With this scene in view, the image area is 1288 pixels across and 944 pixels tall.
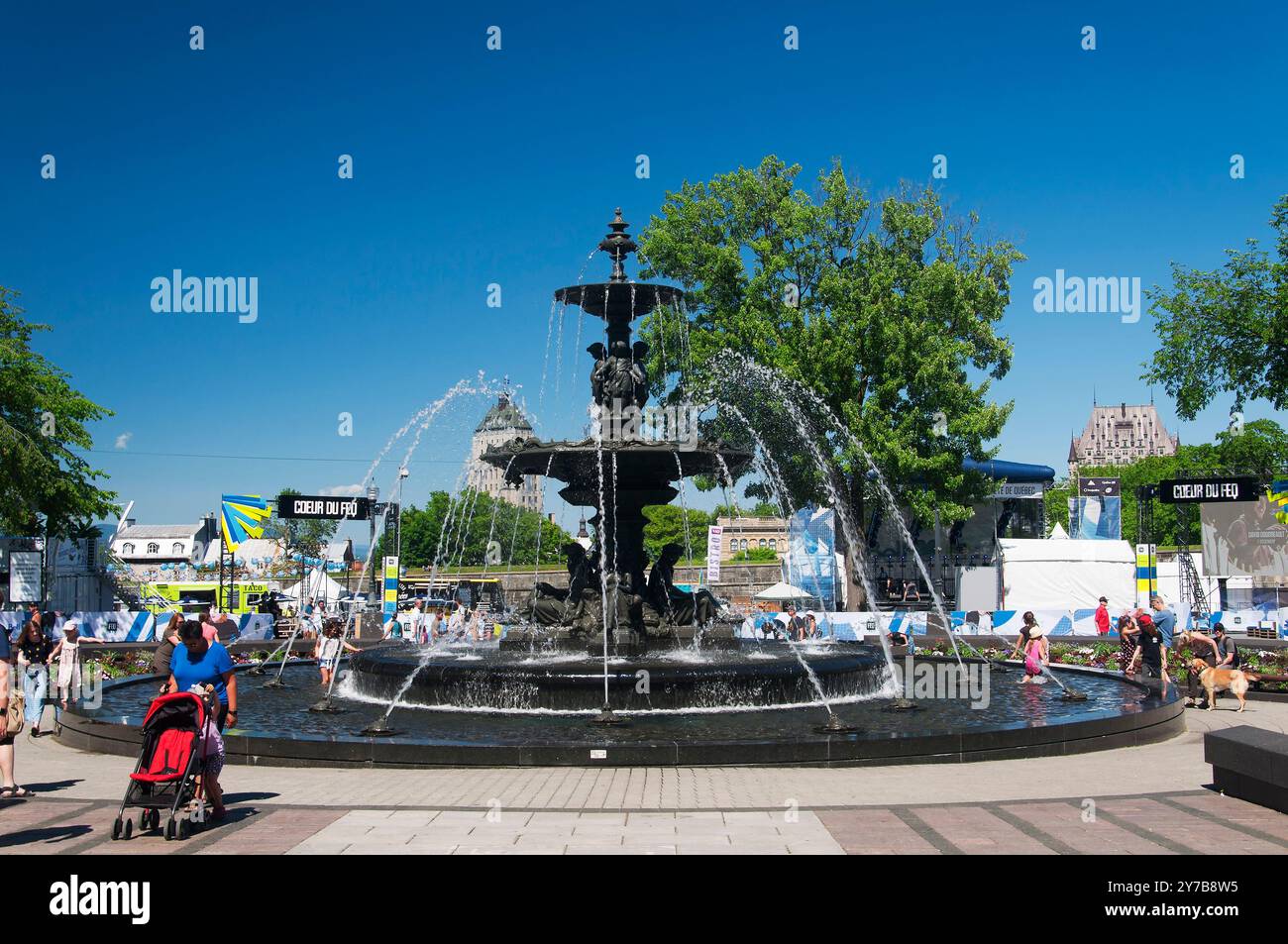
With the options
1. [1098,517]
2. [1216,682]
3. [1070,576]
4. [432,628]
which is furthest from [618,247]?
[1098,517]

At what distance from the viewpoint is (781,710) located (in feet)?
46.6

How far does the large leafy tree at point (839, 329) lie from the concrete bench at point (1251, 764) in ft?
84.4

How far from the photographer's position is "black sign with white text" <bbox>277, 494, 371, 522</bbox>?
35.0m

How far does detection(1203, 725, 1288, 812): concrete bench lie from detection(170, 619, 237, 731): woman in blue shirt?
823 cm

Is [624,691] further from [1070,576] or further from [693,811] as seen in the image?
[1070,576]

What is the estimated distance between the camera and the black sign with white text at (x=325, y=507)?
3498 cm

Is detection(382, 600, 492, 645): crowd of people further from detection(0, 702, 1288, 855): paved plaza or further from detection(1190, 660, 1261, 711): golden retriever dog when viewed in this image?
detection(0, 702, 1288, 855): paved plaza

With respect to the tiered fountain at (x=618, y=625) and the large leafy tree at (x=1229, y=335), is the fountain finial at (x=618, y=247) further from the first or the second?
the large leafy tree at (x=1229, y=335)

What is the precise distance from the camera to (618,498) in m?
Answer: 18.9

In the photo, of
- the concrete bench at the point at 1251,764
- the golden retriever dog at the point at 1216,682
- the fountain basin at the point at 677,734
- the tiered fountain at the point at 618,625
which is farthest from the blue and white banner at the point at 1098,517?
the concrete bench at the point at 1251,764

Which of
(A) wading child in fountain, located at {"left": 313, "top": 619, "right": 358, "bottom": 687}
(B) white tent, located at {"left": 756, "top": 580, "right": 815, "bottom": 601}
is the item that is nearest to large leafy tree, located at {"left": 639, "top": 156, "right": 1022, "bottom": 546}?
(B) white tent, located at {"left": 756, "top": 580, "right": 815, "bottom": 601}
